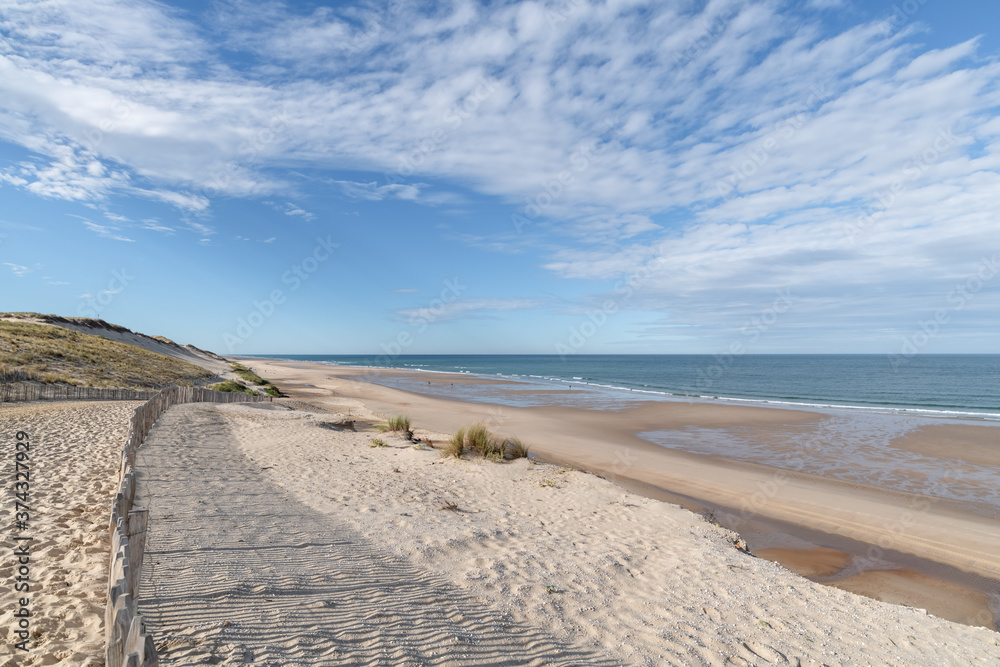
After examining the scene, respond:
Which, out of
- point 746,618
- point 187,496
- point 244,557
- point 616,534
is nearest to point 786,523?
point 616,534

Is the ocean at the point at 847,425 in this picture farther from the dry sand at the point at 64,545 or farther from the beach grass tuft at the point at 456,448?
the dry sand at the point at 64,545

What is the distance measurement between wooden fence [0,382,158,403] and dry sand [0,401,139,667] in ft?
23.1

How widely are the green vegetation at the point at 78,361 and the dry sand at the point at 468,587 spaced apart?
20423mm

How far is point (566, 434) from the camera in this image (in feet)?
68.7

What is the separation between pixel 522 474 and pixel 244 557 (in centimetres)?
779

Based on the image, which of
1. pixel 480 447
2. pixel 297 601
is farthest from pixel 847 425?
pixel 297 601

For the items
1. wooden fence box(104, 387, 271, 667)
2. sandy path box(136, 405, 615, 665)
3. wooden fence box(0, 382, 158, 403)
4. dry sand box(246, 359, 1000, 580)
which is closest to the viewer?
wooden fence box(104, 387, 271, 667)

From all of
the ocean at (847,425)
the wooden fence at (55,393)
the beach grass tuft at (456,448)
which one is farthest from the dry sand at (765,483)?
the wooden fence at (55,393)

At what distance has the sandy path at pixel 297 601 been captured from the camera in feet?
12.3

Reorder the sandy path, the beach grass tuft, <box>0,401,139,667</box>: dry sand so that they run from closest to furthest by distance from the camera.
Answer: <box>0,401,139,667</box>: dry sand, the sandy path, the beach grass tuft

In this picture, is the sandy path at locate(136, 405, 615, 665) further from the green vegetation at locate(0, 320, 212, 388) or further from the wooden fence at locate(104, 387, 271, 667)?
the green vegetation at locate(0, 320, 212, 388)

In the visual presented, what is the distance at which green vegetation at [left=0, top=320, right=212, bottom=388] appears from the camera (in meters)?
23.5

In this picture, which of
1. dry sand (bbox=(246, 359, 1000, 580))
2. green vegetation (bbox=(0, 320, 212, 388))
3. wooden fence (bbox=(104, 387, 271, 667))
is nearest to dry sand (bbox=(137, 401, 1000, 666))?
wooden fence (bbox=(104, 387, 271, 667))

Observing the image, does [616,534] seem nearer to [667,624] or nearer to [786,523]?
[667,624]
